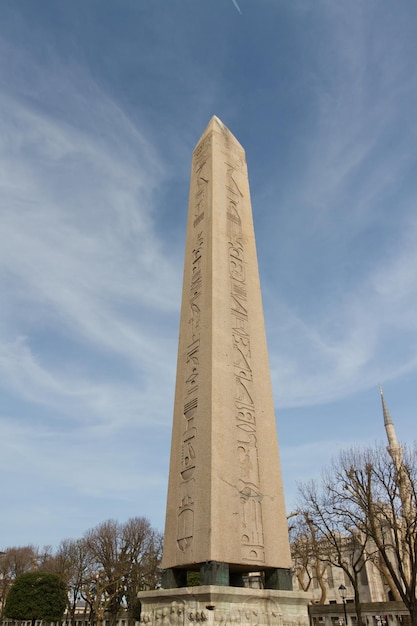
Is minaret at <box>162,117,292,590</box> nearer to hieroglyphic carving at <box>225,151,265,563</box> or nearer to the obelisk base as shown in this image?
hieroglyphic carving at <box>225,151,265,563</box>

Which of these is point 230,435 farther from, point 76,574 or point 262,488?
point 76,574

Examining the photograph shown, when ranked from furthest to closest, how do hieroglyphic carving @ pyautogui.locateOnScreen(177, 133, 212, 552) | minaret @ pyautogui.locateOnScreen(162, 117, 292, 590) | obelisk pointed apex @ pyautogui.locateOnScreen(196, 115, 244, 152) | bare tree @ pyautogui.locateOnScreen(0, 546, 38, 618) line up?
bare tree @ pyautogui.locateOnScreen(0, 546, 38, 618)
obelisk pointed apex @ pyautogui.locateOnScreen(196, 115, 244, 152)
hieroglyphic carving @ pyautogui.locateOnScreen(177, 133, 212, 552)
minaret @ pyautogui.locateOnScreen(162, 117, 292, 590)

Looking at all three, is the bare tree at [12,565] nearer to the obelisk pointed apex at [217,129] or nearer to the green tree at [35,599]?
the green tree at [35,599]

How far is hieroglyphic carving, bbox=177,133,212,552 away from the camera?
6.11 m

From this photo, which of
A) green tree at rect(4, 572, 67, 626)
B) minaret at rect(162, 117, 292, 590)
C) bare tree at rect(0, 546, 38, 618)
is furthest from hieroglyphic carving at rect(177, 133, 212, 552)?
bare tree at rect(0, 546, 38, 618)

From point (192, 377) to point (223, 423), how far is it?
1.04m

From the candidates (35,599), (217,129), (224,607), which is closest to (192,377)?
(224,607)

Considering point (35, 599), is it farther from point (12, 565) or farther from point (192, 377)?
point (192, 377)

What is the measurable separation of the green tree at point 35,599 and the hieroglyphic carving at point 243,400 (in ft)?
90.8

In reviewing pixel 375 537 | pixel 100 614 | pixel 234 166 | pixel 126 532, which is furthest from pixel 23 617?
pixel 234 166

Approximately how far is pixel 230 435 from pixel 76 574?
3626cm

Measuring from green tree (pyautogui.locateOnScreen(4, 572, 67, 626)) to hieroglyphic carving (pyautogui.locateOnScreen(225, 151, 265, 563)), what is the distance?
27684 mm

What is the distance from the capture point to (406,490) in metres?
15.5

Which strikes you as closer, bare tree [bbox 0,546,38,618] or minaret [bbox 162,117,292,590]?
minaret [bbox 162,117,292,590]
